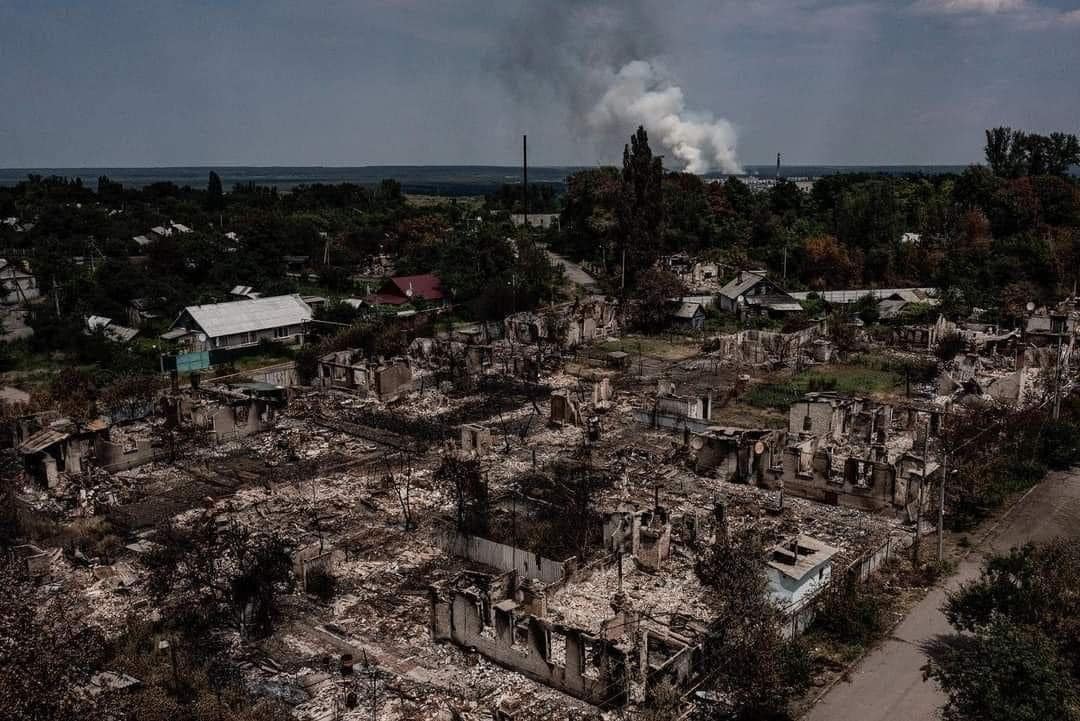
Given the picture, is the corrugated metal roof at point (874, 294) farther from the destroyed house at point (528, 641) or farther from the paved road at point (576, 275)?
the destroyed house at point (528, 641)

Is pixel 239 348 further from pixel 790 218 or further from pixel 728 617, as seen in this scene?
pixel 790 218

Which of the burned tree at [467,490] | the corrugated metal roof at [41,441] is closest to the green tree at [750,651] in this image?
the burned tree at [467,490]

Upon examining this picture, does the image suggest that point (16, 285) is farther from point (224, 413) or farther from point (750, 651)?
point (750, 651)

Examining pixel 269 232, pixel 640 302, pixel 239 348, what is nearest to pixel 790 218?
pixel 640 302

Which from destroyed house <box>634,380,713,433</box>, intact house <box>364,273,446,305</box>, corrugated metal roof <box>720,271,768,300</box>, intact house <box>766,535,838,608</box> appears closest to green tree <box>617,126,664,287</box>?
corrugated metal roof <box>720,271,768,300</box>

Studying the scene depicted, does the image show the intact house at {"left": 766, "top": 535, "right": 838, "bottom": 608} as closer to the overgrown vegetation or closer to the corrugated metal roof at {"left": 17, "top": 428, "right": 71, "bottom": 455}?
the overgrown vegetation

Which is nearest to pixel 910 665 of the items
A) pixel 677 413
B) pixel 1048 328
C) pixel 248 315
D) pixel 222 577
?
pixel 222 577
